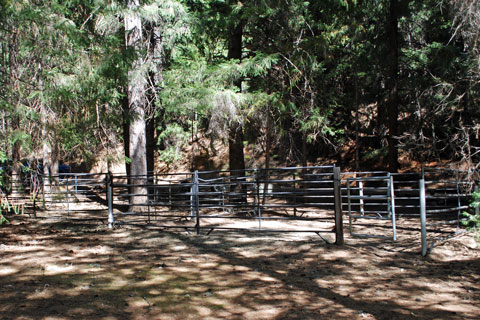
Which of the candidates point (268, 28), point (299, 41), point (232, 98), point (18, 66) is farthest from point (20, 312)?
point (268, 28)

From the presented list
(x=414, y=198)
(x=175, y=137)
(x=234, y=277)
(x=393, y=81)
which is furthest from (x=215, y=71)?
(x=234, y=277)

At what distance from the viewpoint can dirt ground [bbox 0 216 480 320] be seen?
4781 mm

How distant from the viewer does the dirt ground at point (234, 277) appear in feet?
15.7

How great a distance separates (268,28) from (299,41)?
153cm

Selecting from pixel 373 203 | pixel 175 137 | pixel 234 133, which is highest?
pixel 175 137

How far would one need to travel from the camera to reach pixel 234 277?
6.04m

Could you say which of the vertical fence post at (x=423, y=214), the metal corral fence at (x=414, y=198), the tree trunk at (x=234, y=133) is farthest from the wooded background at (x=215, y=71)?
the vertical fence post at (x=423, y=214)

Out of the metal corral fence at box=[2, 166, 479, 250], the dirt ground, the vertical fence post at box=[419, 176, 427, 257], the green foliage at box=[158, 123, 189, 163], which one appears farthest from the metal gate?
the green foliage at box=[158, 123, 189, 163]

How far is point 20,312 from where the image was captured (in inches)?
178

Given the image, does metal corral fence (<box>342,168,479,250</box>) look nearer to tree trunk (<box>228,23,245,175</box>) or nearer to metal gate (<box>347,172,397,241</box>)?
metal gate (<box>347,172,397,241</box>)

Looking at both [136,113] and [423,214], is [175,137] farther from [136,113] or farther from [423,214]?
[423,214]

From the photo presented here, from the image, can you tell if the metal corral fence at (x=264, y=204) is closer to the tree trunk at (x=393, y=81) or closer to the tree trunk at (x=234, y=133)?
the tree trunk at (x=234, y=133)

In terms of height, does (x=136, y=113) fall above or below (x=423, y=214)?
above

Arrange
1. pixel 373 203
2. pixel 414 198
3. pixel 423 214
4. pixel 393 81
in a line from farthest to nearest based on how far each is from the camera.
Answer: pixel 393 81
pixel 373 203
pixel 414 198
pixel 423 214
